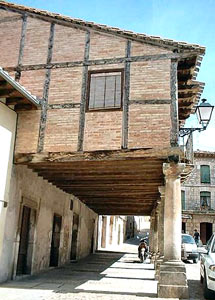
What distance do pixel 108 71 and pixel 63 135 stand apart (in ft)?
6.97

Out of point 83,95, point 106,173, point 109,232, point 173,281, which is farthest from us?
point 109,232

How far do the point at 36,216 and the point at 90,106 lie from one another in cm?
424

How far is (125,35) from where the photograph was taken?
9.48 meters

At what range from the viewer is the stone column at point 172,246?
7844 mm

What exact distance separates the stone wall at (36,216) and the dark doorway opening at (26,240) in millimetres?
66

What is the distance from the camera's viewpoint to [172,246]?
8297 millimetres

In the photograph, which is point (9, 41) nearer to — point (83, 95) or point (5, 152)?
point (83, 95)

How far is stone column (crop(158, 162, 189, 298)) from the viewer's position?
25.7 feet

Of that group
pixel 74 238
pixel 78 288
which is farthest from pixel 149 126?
pixel 74 238

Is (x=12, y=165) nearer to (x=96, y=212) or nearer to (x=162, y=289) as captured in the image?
(x=162, y=289)

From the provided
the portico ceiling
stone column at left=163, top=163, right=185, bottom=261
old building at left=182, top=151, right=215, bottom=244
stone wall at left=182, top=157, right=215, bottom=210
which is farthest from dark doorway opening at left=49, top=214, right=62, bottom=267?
stone wall at left=182, top=157, right=215, bottom=210

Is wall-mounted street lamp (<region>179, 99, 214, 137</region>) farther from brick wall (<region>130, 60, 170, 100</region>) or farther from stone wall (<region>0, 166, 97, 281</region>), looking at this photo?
stone wall (<region>0, 166, 97, 281</region>)

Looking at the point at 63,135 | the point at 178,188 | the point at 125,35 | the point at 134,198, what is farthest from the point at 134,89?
the point at 134,198

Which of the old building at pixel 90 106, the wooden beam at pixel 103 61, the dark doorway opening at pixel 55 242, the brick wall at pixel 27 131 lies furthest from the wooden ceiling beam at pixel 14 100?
the dark doorway opening at pixel 55 242
